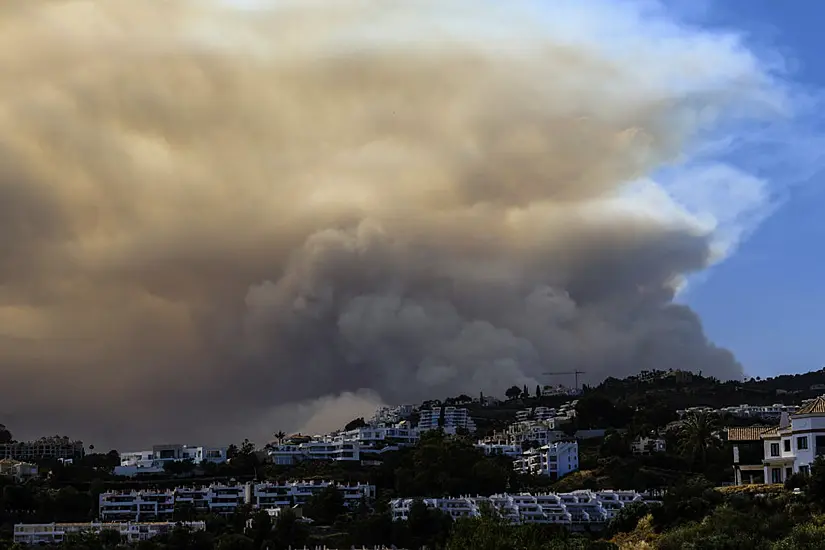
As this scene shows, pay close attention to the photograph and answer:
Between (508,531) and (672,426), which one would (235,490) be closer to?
(672,426)

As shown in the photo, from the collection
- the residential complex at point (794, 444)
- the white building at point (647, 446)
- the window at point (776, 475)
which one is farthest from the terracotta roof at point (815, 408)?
the white building at point (647, 446)

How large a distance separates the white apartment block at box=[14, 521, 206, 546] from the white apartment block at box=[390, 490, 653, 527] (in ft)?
85.2

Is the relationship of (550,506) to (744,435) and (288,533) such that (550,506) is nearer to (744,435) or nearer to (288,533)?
(744,435)

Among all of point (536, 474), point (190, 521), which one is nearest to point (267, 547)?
point (190, 521)

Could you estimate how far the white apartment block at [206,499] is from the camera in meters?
168

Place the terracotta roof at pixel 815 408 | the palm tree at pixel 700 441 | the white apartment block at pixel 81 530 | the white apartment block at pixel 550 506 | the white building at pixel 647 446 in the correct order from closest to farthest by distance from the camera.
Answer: the terracotta roof at pixel 815 408 < the white apartment block at pixel 550 506 < the white apartment block at pixel 81 530 < the palm tree at pixel 700 441 < the white building at pixel 647 446

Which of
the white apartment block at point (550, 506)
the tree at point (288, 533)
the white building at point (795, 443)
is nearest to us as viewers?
the white building at point (795, 443)

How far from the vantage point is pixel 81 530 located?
138 meters

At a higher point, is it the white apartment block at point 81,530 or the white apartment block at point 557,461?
the white apartment block at point 557,461

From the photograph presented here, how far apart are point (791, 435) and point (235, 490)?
94414 millimetres

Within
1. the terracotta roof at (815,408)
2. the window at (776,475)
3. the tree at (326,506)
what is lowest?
the tree at (326,506)

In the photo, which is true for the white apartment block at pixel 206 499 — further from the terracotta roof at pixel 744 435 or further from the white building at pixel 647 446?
the terracotta roof at pixel 744 435

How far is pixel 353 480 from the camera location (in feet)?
577

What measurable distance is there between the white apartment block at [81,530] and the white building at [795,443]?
63878 mm
